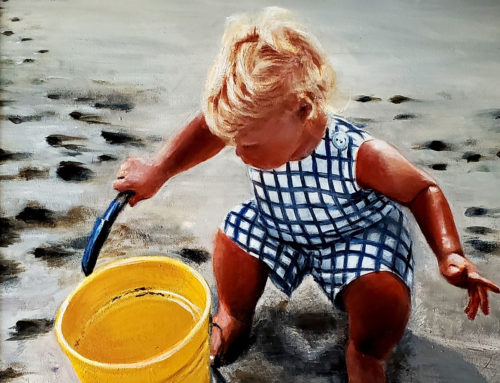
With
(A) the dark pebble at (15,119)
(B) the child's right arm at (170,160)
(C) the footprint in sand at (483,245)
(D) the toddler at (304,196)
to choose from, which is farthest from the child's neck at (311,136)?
(A) the dark pebble at (15,119)

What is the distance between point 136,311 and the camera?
0.67m

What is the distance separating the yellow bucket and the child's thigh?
167 millimetres

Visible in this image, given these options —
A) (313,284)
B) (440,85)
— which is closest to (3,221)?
(313,284)

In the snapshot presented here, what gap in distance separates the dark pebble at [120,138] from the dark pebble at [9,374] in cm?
47

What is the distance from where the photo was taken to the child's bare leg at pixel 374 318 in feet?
2.01

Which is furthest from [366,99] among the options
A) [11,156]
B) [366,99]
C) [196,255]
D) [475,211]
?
[11,156]

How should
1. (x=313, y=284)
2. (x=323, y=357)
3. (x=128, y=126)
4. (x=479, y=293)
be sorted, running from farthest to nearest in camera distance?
(x=128, y=126) → (x=313, y=284) → (x=323, y=357) → (x=479, y=293)

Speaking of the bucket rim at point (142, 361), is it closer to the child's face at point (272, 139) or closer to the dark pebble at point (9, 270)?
the child's face at point (272, 139)

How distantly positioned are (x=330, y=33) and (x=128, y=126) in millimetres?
444

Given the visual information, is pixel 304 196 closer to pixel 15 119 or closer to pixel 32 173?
pixel 32 173

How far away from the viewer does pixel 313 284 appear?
83 cm

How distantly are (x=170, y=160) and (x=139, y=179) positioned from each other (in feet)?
0.14

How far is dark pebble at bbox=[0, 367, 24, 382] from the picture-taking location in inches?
28.4

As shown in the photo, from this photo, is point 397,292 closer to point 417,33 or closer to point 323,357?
point 323,357
